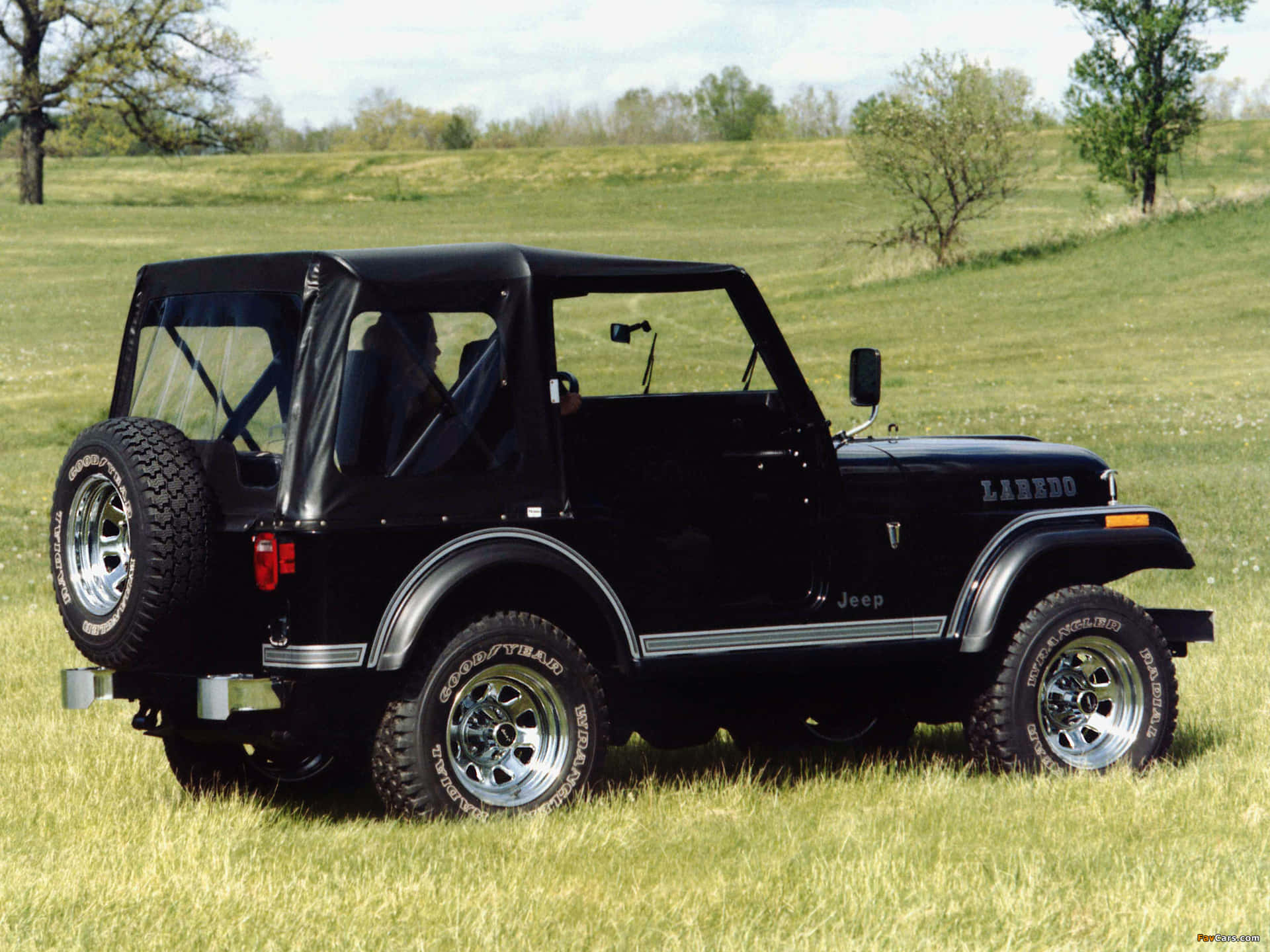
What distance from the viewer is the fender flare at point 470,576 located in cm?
556

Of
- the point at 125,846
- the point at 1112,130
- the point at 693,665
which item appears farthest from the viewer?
the point at 1112,130

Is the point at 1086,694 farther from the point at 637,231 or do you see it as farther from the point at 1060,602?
the point at 637,231

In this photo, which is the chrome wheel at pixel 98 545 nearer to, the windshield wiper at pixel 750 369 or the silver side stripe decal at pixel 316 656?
the silver side stripe decal at pixel 316 656

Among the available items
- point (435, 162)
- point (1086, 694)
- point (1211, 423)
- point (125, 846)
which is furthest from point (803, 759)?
point (435, 162)

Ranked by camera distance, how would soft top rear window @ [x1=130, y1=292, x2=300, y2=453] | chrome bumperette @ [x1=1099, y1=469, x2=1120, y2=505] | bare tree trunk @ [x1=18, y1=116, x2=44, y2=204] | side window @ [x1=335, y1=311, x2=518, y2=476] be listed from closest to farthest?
side window @ [x1=335, y1=311, x2=518, y2=476]
soft top rear window @ [x1=130, y1=292, x2=300, y2=453]
chrome bumperette @ [x1=1099, y1=469, x2=1120, y2=505]
bare tree trunk @ [x1=18, y1=116, x2=44, y2=204]

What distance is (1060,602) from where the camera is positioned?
267 inches

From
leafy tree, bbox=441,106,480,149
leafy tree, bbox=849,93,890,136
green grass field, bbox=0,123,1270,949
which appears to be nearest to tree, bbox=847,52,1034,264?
leafy tree, bbox=849,93,890,136

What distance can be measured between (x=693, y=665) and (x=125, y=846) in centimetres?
202

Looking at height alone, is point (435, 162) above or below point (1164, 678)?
above

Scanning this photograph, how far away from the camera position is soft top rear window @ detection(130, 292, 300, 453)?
240 inches

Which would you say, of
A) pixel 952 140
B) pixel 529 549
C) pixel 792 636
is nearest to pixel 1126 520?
pixel 792 636

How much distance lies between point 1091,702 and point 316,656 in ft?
10.6

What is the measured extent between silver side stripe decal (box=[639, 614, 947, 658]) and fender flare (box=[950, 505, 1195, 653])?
0.44ft

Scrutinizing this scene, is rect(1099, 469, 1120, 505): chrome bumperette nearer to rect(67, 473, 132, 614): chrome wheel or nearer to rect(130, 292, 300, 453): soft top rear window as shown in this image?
rect(130, 292, 300, 453): soft top rear window
